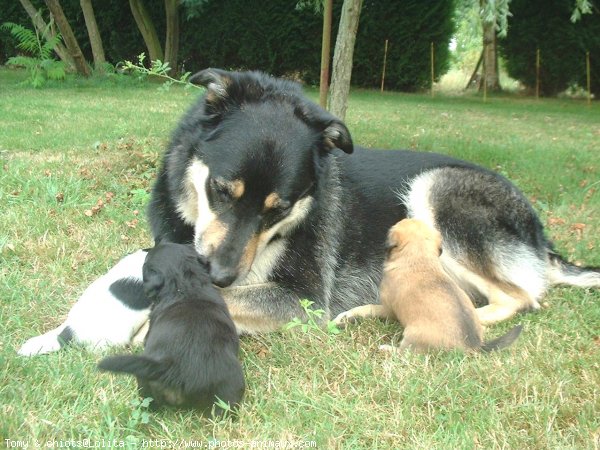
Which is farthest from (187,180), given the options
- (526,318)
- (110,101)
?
(110,101)

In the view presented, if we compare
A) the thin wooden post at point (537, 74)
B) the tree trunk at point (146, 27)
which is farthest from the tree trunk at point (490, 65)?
the tree trunk at point (146, 27)

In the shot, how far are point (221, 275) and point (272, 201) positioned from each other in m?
0.49

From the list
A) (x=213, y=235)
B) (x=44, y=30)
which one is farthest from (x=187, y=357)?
(x=44, y=30)

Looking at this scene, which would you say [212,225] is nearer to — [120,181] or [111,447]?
[111,447]

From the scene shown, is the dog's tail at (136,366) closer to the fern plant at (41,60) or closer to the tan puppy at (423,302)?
the tan puppy at (423,302)

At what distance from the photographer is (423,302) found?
317 centimetres

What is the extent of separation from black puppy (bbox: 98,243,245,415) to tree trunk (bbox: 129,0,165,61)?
54.7 ft

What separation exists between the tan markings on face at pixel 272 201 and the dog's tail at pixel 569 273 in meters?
2.22

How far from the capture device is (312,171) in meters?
3.46

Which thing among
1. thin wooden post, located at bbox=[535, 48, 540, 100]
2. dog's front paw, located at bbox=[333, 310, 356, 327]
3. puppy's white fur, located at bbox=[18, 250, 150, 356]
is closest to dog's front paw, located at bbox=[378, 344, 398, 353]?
dog's front paw, located at bbox=[333, 310, 356, 327]

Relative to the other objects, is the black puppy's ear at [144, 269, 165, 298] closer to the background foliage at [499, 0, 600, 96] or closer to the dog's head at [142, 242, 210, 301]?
the dog's head at [142, 242, 210, 301]

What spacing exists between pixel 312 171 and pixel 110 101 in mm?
9540

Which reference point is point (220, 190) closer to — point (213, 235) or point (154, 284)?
point (213, 235)

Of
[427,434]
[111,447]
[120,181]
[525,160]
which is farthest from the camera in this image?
[525,160]
